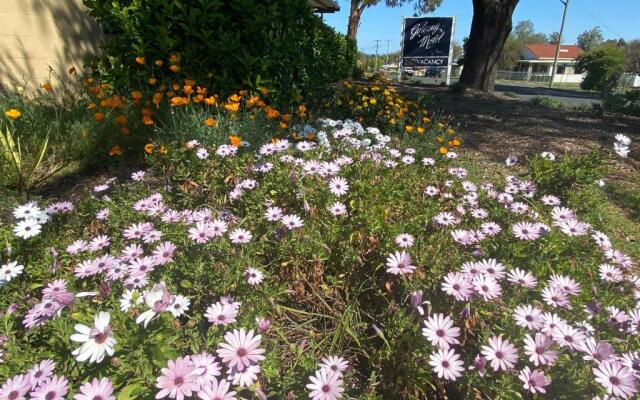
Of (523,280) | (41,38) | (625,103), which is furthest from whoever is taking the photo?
(625,103)

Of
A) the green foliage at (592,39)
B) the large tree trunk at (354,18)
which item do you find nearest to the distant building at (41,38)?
the large tree trunk at (354,18)

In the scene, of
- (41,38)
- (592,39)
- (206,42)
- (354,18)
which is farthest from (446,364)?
(592,39)

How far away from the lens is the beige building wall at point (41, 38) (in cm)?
484

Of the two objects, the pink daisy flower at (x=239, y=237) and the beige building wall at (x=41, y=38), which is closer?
the pink daisy flower at (x=239, y=237)

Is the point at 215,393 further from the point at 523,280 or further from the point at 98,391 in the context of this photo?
the point at 523,280

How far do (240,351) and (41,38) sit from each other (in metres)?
5.95

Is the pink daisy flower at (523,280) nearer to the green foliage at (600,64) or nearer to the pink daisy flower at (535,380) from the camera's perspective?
the pink daisy flower at (535,380)

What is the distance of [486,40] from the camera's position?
343 inches

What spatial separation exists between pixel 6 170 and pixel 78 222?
104 cm

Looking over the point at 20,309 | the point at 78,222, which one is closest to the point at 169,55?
the point at 78,222

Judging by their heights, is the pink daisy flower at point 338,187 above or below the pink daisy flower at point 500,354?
above

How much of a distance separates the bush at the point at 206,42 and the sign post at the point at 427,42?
9885 millimetres

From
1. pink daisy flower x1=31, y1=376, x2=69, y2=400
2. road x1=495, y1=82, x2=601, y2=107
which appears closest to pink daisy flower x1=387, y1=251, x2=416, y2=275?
pink daisy flower x1=31, y1=376, x2=69, y2=400

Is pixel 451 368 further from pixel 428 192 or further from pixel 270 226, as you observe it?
pixel 428 192
